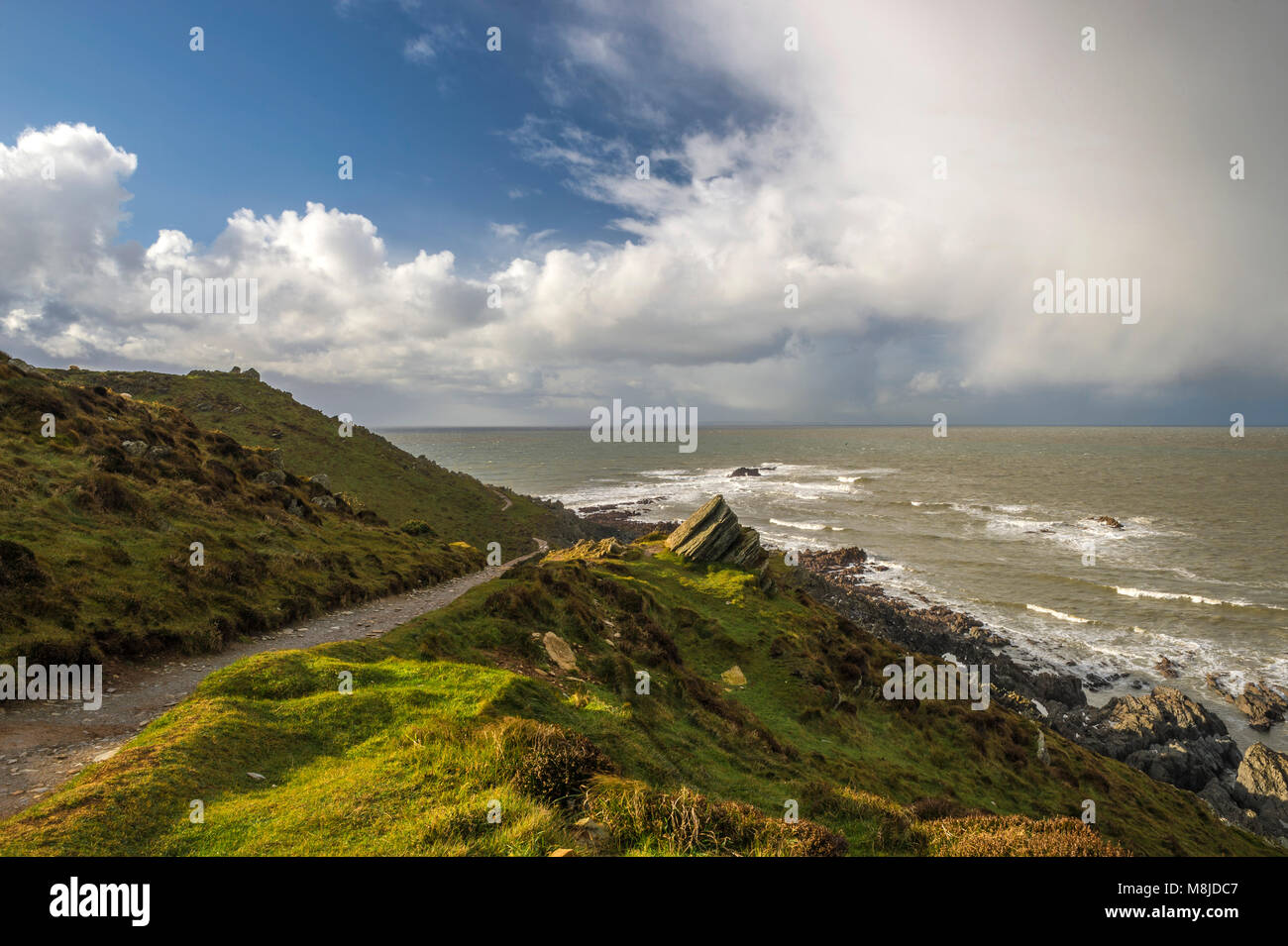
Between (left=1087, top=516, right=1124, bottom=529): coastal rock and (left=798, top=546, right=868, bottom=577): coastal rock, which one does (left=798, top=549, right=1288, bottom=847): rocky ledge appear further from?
(left=1087, top=516, right=1124, bottom=529): coastal rock

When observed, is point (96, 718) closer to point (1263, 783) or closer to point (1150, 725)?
point (1263, 783)

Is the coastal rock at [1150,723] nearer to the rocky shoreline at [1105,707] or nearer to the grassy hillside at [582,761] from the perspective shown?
the rocky shoreline at [1105,707]

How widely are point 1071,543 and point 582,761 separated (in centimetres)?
7296

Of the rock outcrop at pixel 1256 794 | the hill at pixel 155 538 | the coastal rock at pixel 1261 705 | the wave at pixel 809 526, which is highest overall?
the hill at pixel 155 538

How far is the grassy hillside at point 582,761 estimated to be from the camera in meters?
6.33

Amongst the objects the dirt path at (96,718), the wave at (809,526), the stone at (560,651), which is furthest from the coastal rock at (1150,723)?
the wave at (809,526)

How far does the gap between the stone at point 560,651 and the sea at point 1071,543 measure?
33306mm

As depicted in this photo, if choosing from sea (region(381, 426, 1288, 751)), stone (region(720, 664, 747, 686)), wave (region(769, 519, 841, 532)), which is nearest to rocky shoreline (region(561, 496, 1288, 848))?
sea (region(381, 426, 1288, 751))

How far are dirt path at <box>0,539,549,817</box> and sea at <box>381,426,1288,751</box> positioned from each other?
42.6m

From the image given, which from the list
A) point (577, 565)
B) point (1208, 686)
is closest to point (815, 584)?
point (1208, 686)
